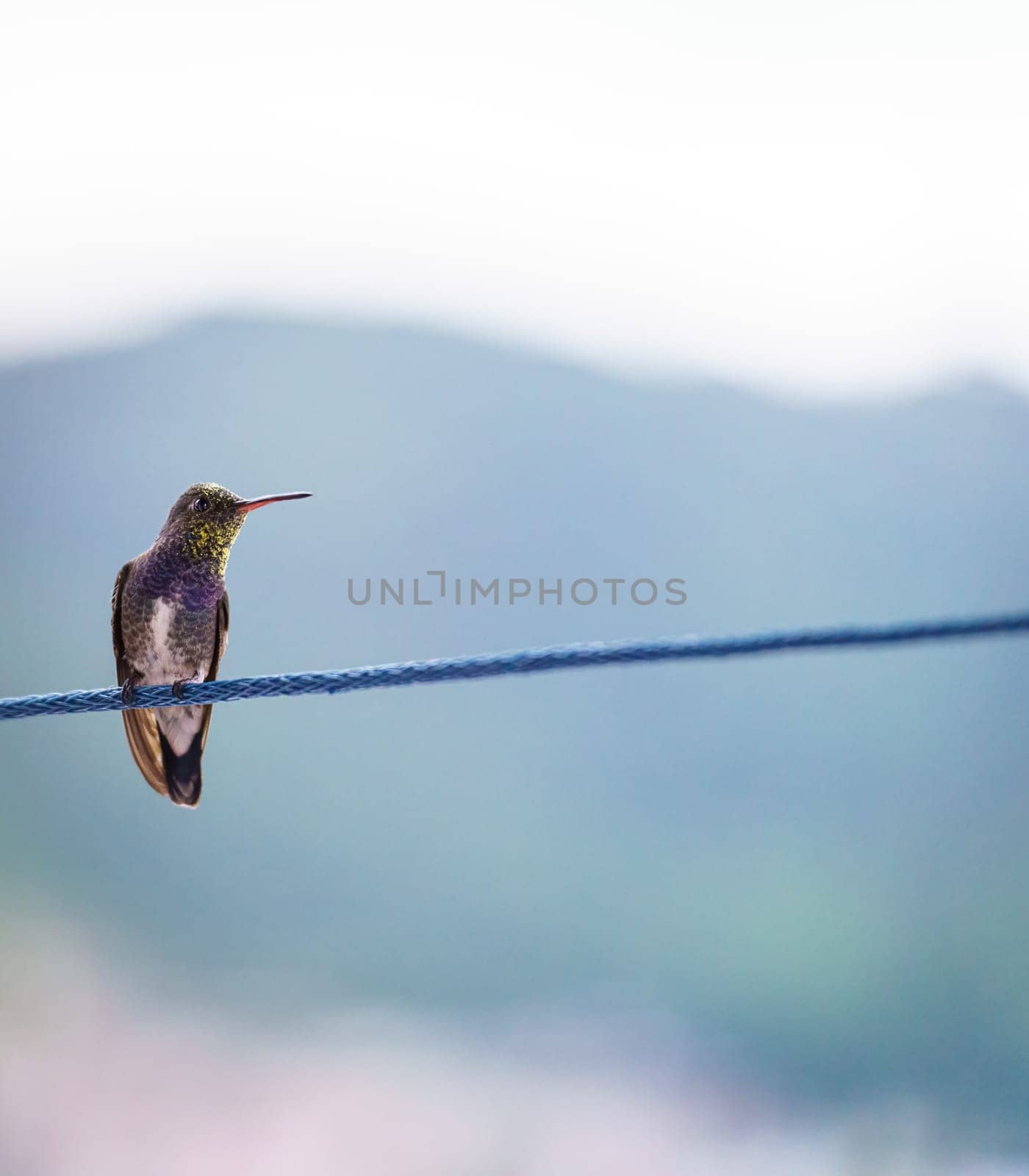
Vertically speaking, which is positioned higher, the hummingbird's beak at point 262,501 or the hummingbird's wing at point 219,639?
the hummingbird's beak at point 262,501

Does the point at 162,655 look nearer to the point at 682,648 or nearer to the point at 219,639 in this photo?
the point at 219,639

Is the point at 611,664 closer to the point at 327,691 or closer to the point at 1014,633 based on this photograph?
the point at 327,691

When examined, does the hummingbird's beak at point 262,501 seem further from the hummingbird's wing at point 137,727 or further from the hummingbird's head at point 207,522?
the hummingbird's wing at point 137,727

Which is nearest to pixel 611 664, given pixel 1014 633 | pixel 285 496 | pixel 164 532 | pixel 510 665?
pixel 510 665

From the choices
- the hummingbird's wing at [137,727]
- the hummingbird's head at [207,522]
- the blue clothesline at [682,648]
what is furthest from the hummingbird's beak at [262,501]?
the blue clothesline at [682,648]

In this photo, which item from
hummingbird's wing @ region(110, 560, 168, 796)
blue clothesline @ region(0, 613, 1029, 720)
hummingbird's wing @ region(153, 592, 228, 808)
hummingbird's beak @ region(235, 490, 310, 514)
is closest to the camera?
blue clothesline @ region(0, 613, 1029, 720)

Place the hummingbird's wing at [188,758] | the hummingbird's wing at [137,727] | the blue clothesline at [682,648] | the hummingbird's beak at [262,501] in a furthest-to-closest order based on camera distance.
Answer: the hummingbird's wing at [188,758]
the hummingbird's wing at [137,727]
the hummingbird's beak at [262,501]
the blue clothesline at [682,648]

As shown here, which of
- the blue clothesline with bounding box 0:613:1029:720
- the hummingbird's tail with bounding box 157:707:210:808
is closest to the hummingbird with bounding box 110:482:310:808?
the hummingbird's tail with bounding box 157:707:210:808

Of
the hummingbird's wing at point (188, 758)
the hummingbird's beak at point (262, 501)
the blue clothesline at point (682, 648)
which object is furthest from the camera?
the hummingbird's wing at point (188, 758)

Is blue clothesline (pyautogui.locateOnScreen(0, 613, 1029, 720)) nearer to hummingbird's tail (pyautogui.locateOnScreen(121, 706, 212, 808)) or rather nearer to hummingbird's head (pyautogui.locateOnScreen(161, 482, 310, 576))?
hummingbird's head (pyautogui.locateOnScreen(161, 482, 310, 576))

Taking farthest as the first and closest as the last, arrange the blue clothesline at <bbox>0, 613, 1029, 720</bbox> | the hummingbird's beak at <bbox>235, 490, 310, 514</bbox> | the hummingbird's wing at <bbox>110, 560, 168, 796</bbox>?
the hummingbird's wing at <bbox>110, 560, 168, 796</bbox> < the hummingbird's beak at <bbox>235, 490, 310, 514</bbox> < the blue clothesline at <bbox>0, 613, 1029, 720</bbox>
